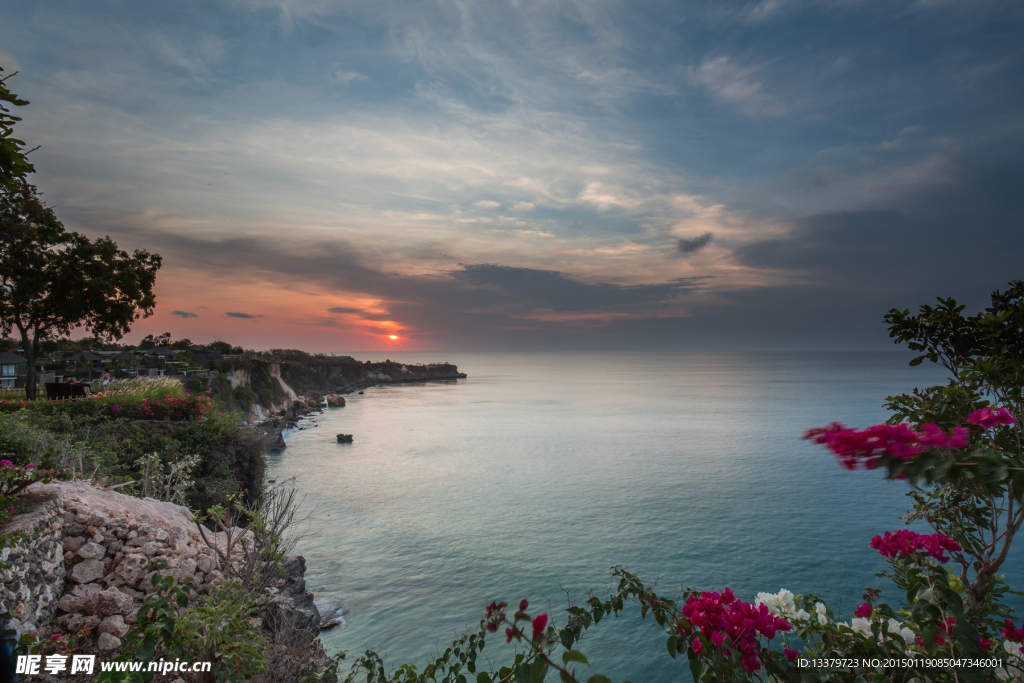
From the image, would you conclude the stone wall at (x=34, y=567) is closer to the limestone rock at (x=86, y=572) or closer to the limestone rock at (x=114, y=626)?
the limestone rock at (x=86, y=572)

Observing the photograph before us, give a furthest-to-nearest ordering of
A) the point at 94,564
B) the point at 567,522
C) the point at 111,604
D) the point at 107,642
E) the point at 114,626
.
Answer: the point at 567,522 → the point at 94,564 → the point at 111,604 → the point at 114,626 → the point at 107,642

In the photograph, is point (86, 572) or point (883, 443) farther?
point (86, 572)

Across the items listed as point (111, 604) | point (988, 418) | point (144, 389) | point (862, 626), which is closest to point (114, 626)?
point (111, 604)

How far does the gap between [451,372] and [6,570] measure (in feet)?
503

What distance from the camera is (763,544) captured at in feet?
70.2

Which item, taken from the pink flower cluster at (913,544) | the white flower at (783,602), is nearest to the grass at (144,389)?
the white flower at (783,602)

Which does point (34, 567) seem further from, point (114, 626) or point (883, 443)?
point (883, 443)

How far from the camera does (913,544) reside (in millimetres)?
3766

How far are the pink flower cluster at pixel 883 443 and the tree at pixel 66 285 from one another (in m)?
25.2

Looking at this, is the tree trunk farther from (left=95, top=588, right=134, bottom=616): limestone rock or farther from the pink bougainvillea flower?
the pink bougainvillea flower

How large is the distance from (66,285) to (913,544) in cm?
3052

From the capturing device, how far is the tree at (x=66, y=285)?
64.3ft

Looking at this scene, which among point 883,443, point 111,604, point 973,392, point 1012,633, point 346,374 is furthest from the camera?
point 346,374

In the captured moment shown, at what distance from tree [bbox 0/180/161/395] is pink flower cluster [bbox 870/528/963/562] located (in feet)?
84.6
